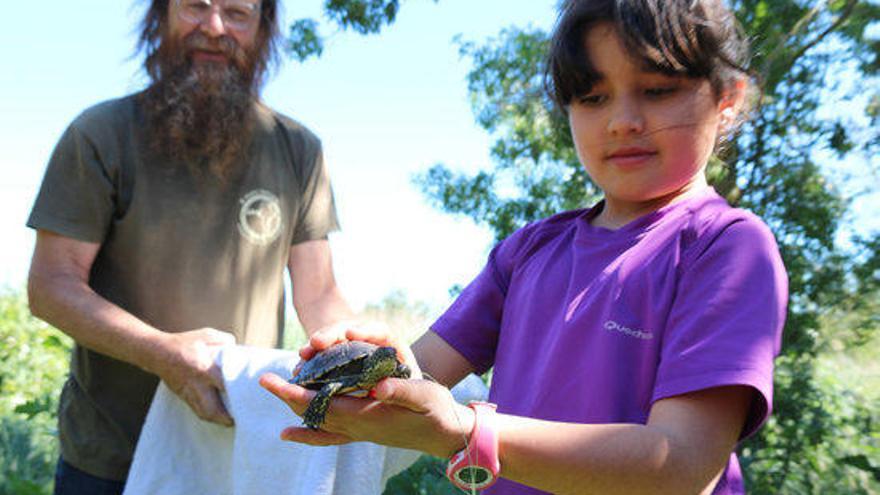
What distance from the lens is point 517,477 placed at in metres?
1.49

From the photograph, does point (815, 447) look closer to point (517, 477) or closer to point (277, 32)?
point (277, 32)

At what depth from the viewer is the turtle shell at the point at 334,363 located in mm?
1767

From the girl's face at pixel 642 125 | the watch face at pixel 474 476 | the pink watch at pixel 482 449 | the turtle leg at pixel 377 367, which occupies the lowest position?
the watch face at pixel 474 476

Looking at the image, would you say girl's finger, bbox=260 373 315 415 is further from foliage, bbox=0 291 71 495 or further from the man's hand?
foliage, bbox=0 291 71 495

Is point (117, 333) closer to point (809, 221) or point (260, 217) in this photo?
point (260, 217)

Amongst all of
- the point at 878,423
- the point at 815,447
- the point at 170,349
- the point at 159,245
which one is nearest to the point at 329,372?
the point at 170,349

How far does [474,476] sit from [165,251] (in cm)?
200

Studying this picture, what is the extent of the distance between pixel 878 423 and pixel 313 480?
440cm

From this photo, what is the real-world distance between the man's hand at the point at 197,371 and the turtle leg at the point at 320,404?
138 centimetres

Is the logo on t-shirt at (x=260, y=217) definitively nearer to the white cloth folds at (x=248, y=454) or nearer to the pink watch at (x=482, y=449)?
the white cloth folds at (x=248, y=454)

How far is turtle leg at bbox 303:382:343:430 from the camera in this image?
1.58m

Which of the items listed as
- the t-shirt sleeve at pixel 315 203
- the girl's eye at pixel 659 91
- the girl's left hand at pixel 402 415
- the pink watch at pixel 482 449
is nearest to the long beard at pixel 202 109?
the t-shirt sleeve at pixel 315 203

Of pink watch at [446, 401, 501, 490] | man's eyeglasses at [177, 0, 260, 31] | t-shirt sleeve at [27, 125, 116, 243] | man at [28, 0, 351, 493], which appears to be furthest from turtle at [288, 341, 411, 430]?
man's eyeglasses at [177, 0, 260, 31]

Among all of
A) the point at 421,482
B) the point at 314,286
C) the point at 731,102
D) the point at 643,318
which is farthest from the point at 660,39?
the point at 421,482
